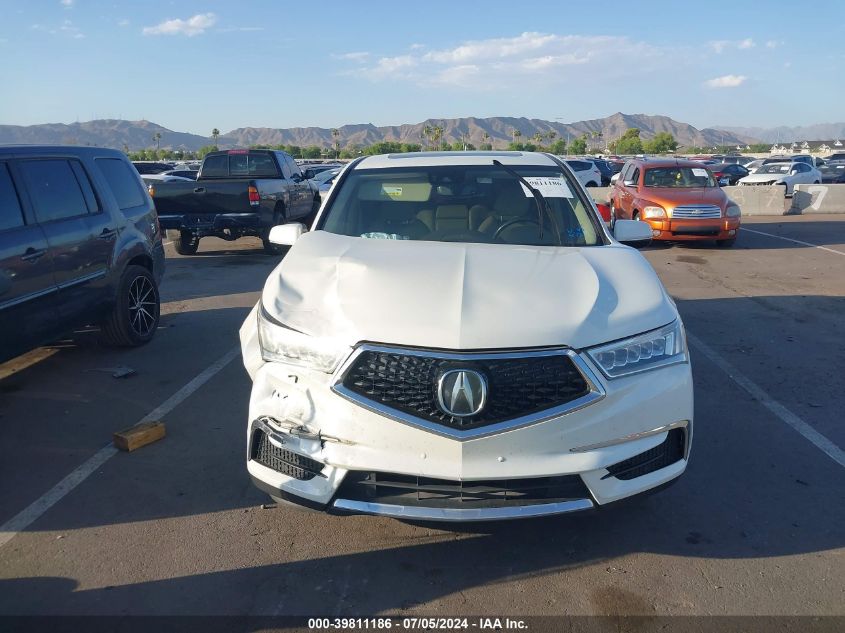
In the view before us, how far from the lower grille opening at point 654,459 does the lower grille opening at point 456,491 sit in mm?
207

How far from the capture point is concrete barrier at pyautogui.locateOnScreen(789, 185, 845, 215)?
20.6m

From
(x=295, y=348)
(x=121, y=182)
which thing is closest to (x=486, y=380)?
(x=295, y=348)

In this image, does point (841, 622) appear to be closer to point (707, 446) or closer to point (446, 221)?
point (707, 446)

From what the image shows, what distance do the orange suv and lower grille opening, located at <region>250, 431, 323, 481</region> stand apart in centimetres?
1126

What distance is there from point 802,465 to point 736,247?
424 inches

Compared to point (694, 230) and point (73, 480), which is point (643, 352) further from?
point (694, 230)

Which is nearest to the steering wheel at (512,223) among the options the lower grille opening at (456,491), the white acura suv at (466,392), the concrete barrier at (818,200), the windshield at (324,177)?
the white acura suv at (466,392)

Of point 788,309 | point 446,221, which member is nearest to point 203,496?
point 446,221

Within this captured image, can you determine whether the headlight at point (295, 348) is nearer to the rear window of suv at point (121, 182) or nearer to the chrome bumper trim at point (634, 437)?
the chrome bumper trim at point (634, 437)

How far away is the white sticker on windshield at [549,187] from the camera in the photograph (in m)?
4.82

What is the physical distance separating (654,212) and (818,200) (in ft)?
33.4

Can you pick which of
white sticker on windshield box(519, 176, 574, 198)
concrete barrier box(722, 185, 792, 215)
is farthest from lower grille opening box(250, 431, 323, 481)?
concrete barrier box(722, 185, 792, 215)

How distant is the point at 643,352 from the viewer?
10.7 feet

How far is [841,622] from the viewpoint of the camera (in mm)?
2914
